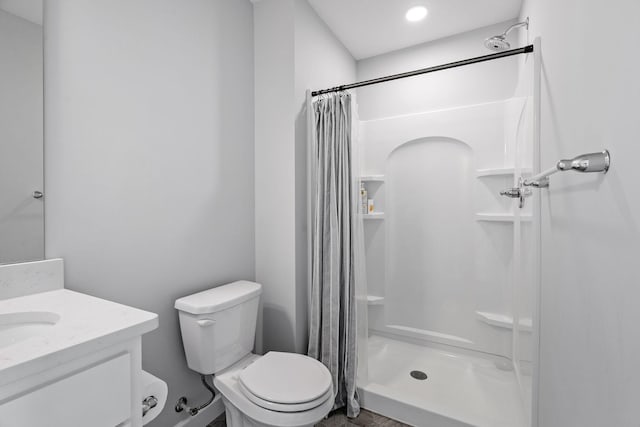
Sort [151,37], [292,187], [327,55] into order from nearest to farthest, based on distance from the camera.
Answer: [151,37] → [292,187] → [327,55]

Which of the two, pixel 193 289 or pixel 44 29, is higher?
pixel 44 29

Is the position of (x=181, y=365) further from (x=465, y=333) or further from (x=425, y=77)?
(x=425, y=77)

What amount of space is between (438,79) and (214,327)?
2.44 meters

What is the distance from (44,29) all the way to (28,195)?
601 millimetres

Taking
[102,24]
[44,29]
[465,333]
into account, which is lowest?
[465,333]

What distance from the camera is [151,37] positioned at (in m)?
1.41

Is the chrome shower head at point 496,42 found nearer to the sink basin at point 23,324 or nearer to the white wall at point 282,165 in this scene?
the white wall at point 282,165

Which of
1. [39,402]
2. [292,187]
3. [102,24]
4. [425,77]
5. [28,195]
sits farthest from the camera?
[425,77]

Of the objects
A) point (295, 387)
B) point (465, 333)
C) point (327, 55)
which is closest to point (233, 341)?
point (295, 387)

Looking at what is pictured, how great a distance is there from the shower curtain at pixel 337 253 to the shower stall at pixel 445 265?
0.11 m

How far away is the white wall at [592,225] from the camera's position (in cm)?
57

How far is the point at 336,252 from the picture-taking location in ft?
5.95

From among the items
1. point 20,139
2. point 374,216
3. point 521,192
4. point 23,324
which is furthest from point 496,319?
point 20,139

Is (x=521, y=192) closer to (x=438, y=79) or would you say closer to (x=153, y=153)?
(x=438, y=79)
